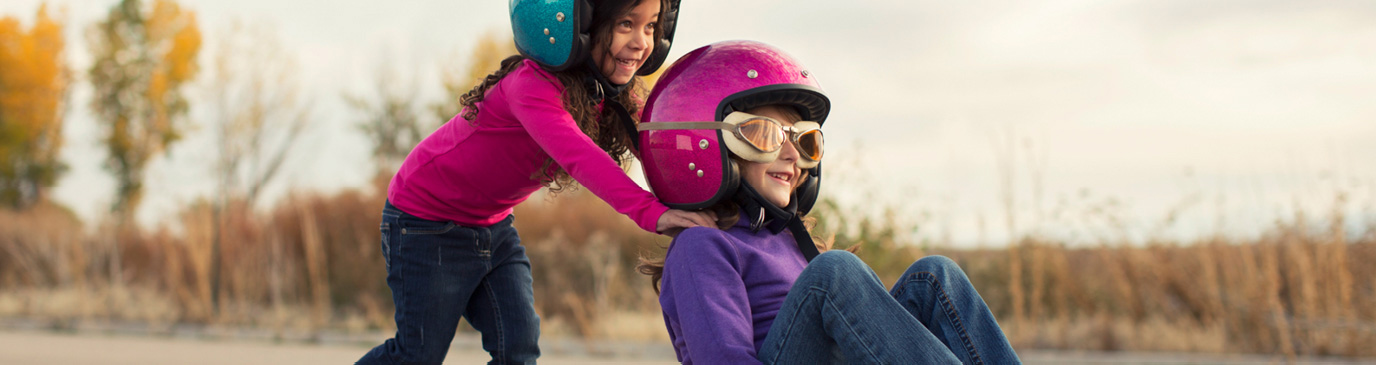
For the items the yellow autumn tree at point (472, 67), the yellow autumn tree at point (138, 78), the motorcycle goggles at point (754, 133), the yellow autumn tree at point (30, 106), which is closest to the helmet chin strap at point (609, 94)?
the motorcycle goggles at point (754, 133)

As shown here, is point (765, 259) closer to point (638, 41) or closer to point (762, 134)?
point (762, 134)

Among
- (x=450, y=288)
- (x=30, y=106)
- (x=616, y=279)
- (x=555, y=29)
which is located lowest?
(x=616, y=279)

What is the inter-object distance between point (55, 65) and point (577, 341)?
25190 mm

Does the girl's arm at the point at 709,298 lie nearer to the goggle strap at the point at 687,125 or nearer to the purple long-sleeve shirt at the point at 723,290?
the purple long-sleeve shirt at the point at 723,290

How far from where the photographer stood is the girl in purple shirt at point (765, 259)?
7.43ft

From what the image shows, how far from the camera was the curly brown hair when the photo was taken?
9.68 feet

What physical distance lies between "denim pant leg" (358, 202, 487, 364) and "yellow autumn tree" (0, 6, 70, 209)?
2863 cm

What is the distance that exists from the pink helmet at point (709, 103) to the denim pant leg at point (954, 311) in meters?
0.56

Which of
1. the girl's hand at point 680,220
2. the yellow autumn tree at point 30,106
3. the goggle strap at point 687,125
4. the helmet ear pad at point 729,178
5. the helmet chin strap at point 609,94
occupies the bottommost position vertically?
the girl's hand at point 680,220

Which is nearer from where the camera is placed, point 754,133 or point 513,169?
point 754,133

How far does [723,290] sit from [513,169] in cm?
122

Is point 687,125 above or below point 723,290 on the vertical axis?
above

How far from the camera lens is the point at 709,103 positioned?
106 inches

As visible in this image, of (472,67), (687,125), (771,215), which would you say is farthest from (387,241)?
(472,67)
